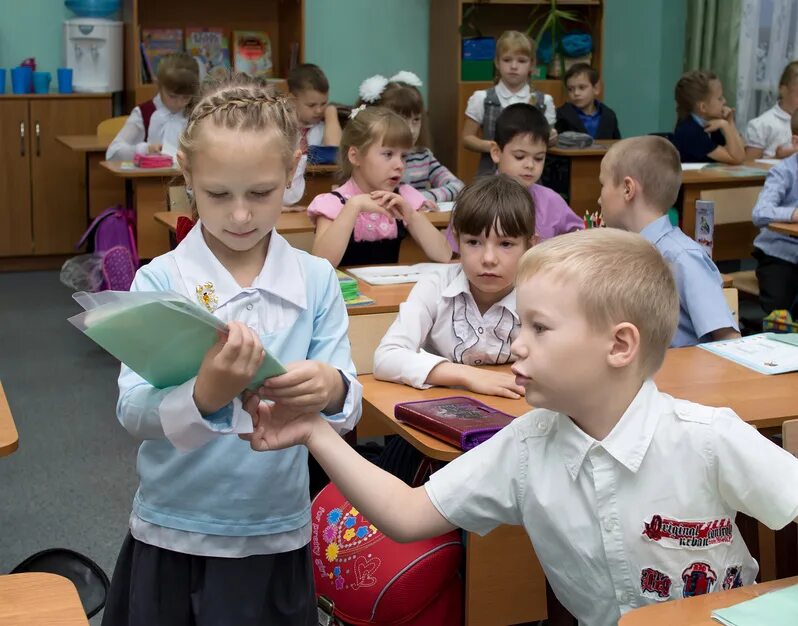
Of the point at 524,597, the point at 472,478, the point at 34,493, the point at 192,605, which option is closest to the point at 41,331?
the point at 34,493

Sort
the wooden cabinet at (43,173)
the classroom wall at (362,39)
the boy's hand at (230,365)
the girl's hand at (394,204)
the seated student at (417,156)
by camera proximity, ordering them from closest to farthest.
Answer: the boy's hand at (230,365) < the girl's hand at (394,204) < the seated student at (417,156) < the wooden cabinet at (43,173) < the classroom wall at (362,39)

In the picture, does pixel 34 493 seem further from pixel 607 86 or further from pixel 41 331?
pixel 607 86

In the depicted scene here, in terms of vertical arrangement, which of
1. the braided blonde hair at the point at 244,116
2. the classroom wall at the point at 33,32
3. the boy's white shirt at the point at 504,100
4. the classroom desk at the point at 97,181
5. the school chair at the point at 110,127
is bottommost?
the classroom desk at the point at 97,181

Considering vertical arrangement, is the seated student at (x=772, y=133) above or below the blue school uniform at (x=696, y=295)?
above

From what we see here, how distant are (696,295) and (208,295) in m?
1.61

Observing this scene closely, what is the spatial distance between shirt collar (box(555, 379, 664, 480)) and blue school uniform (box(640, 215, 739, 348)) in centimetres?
146

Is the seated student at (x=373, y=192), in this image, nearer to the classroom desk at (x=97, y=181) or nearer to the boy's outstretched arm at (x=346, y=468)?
the boy's outstretched arm at (x=346, y=468)

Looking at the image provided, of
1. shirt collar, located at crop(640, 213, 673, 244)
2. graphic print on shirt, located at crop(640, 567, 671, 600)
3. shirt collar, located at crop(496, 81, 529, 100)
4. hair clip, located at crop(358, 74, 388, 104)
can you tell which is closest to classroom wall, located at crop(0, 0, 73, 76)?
hair clip, located at crop(358, 74, 388, 104)

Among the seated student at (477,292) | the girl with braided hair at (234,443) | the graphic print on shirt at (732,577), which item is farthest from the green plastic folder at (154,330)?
the seated student at (477,292)

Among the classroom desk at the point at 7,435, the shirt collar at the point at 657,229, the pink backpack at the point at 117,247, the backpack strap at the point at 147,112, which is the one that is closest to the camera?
the classroom desk at the point at 7,435

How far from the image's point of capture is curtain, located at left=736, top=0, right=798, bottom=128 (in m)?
7.75

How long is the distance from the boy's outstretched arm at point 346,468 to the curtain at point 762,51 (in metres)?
7.03

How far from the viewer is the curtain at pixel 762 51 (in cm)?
775

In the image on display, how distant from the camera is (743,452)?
1418 mm
